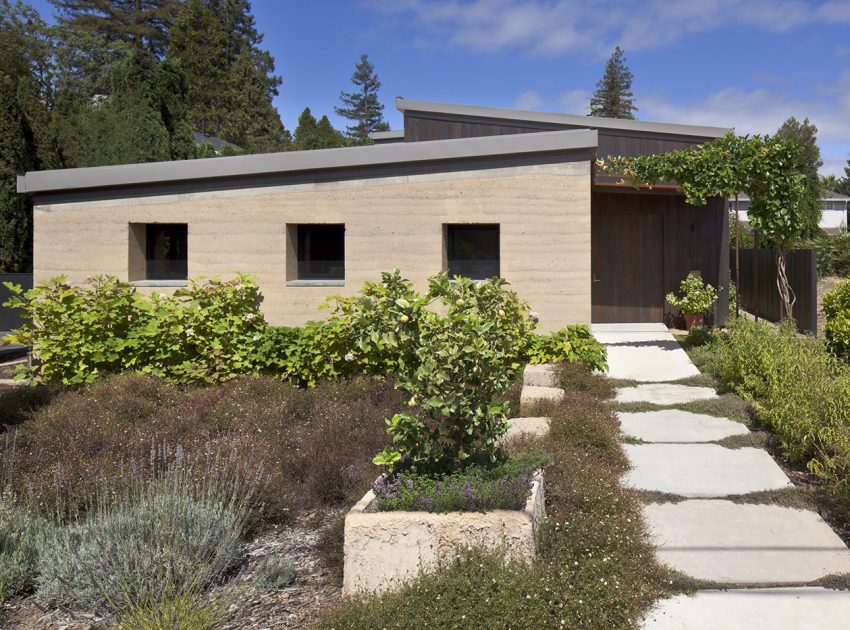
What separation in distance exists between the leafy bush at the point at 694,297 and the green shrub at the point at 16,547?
11922 mm

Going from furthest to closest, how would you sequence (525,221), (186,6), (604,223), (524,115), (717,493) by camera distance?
1. (186,6)
2. (524,115)
3. (604,223)
4. (525,221)
5. (717,493)

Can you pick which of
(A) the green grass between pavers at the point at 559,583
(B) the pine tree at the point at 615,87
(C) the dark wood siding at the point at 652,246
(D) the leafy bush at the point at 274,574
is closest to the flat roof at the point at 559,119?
(C) the dark wood siding at the point at 652,246

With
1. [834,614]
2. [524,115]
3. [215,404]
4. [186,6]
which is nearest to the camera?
[834,614]

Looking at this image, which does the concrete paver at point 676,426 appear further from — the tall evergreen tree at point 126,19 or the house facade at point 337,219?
the tall evergreen tree at point 126,19

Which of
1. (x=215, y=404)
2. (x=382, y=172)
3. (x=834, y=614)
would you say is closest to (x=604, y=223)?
(x=382, y=172)

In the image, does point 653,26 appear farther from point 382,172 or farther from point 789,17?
point 382,172

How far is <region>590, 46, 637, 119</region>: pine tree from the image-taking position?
6353 cm

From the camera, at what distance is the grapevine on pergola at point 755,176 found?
11891mm

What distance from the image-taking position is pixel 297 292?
35.3ft

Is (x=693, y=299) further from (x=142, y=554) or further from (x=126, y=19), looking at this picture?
Answer: (x=126, y=19)

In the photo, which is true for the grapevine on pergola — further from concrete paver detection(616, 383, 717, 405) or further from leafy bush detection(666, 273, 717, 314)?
concrete paver detection(616, 383, 717, 405)

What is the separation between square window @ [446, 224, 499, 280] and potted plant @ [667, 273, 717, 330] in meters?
5.38

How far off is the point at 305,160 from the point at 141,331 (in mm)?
3242

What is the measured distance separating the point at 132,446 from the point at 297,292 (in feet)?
13.9
